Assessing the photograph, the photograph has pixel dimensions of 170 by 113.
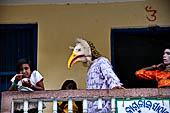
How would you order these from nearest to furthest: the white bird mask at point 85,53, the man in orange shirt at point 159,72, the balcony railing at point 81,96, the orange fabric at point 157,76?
the balcony railing at point 81,96
the white bird mask at point 85,53
the orange fabric at point 157,76
the man in orange shirt at point 159,72

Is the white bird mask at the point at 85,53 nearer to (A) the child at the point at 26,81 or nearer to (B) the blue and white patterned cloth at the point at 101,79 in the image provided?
(B) the blue and white patterned cloth at the point at 101,79

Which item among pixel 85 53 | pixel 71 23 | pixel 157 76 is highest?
pixel 71 23

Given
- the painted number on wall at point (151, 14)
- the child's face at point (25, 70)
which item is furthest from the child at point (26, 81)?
the painted number on wall at point (151, 14)

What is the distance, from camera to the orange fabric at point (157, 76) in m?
9.17

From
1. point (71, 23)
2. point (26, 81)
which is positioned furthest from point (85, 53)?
point (71, 23)

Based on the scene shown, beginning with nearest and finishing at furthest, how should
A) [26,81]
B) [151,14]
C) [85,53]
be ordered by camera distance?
[26,81], [85,53], [151,14]

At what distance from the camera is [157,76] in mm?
9484

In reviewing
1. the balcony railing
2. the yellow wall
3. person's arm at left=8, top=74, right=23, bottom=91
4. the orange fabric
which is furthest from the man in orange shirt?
person's arm at left=8, top=74, right=23, bottom=91

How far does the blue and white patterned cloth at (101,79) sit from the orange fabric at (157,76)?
3.17ft

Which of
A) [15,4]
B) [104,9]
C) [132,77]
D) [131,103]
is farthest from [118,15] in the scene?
[131,103]

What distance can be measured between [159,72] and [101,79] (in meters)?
1.29

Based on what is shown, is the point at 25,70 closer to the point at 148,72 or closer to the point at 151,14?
the point at 148,72

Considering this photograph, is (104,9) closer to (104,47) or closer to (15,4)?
(104,47)

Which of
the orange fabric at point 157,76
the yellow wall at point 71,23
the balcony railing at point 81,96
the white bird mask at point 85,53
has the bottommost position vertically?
the balcony railing at point 81,96
